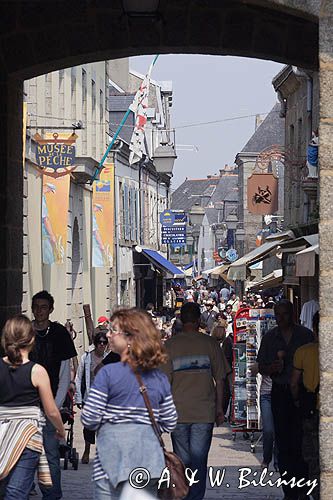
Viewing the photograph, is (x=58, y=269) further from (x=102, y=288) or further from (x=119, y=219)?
(x=119, y=219)

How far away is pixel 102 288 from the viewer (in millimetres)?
33625

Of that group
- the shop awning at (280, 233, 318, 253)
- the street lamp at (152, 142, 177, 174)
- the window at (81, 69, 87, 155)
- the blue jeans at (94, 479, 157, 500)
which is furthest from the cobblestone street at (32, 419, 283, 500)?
the street lamp at (152, 142, 177, 174)

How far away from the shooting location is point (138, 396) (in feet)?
19.9

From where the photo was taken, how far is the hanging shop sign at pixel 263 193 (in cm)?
3023

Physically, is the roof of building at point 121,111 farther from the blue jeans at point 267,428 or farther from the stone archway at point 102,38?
the stone archway at point 102,38

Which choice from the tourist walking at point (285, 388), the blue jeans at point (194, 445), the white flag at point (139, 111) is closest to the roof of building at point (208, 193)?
the white flag at point (139, 111)

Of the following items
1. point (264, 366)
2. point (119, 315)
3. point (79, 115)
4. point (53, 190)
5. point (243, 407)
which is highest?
point (79, 115)

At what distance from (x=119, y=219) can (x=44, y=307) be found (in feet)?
95.1

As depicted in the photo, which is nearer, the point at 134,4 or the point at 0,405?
the point at 0,405

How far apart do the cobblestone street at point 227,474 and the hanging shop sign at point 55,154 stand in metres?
5.45

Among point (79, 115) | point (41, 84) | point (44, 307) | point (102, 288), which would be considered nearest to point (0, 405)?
point (44, 307)

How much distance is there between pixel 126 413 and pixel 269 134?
168ft

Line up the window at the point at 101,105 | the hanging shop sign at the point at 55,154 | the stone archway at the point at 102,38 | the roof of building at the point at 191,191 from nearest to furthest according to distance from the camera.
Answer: the stone archway at the point at 102,38 → the hanging shop sign at the point at 55,154 → the window at the point at 101,105 → the roof of building at the point at 191,191

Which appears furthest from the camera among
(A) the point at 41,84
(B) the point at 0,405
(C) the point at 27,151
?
(A) the point at 41,84
